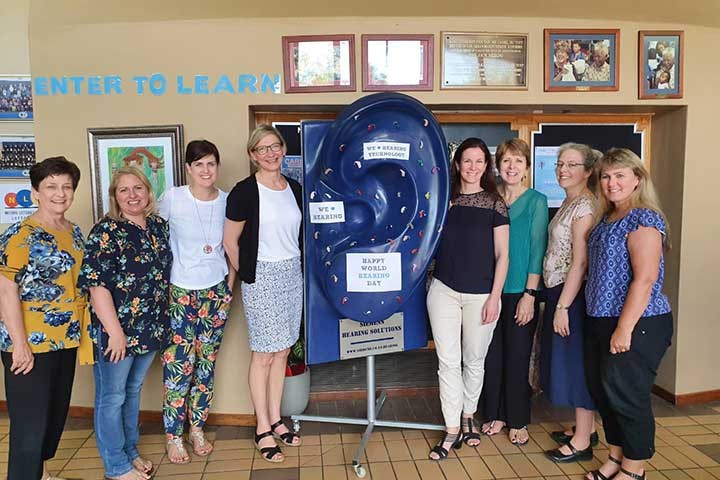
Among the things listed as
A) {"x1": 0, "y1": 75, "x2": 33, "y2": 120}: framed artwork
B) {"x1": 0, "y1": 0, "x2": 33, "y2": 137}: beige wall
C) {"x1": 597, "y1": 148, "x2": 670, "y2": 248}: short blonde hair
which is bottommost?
{"x1": 597, "y1": 148, "x2": 670, "y2": 248}: short blonde hair

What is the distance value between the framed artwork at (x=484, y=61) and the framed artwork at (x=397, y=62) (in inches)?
3.7

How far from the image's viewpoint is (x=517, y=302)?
2.41 metres

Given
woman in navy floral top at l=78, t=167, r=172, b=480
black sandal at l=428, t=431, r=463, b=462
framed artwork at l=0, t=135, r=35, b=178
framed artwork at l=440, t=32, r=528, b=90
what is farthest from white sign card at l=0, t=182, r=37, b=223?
black sandal at l=428, t=431, r=463, b=462

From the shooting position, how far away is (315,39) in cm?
258

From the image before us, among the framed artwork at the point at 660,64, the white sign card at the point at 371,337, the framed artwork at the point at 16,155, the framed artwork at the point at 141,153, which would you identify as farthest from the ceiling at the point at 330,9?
the white sign card at the point at 371,337

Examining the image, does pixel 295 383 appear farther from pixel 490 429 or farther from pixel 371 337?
pixel 490 429

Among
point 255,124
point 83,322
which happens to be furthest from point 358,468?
point 255,124

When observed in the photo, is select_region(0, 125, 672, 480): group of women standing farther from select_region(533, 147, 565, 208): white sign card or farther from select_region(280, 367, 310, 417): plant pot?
select_region(533, 147, 565, 208): white sign card

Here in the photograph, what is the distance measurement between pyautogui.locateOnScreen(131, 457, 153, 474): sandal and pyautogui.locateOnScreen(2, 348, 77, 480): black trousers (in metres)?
0.42

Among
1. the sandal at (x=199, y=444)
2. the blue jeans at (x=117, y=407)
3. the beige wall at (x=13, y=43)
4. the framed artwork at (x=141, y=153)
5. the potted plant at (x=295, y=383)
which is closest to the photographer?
the blue jeans at (x=117, y=407)

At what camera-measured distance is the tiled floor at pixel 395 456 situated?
7.30ft

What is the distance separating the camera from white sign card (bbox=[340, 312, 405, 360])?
7.70ft

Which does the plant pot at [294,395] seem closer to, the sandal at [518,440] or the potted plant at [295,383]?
the potted plant at [295,383]

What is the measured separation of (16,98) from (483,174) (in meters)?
2.72
